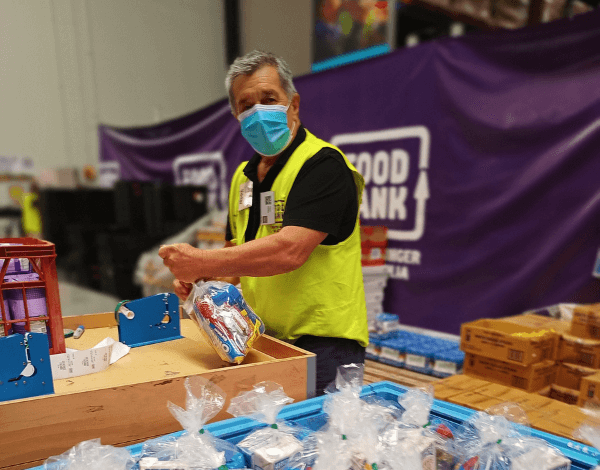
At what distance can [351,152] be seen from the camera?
4.09 meters

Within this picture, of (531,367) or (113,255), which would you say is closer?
(531,367)

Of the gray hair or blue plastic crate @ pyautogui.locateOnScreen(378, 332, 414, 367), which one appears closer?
the gray hair

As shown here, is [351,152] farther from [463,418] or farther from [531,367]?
[463,418]

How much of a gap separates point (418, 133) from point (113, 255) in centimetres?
411

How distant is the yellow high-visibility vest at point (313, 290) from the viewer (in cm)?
122

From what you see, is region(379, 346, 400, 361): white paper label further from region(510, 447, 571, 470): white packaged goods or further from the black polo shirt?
region(510, 447, 571, 470): white packaged goods

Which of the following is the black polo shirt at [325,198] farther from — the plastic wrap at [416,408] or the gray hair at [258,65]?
the plastic wrap at [416,408]

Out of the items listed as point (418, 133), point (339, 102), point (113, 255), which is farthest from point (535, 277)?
point (113, 255)

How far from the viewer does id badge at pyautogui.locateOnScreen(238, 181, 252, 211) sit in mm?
1373

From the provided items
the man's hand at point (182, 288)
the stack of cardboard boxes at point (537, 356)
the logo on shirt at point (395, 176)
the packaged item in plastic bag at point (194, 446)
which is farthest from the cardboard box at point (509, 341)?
the packaged item in plastic bag at point (194, 446)

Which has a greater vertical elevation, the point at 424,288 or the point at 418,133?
the point at 418,133

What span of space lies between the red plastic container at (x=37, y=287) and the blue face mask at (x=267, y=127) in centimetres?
67

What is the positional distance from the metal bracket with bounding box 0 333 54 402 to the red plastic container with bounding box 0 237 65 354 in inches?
6.2

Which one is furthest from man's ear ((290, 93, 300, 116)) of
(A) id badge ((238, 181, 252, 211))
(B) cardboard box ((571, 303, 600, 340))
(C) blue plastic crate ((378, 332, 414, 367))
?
(C) blue plastic crate ((378, 332, 414, 367))
